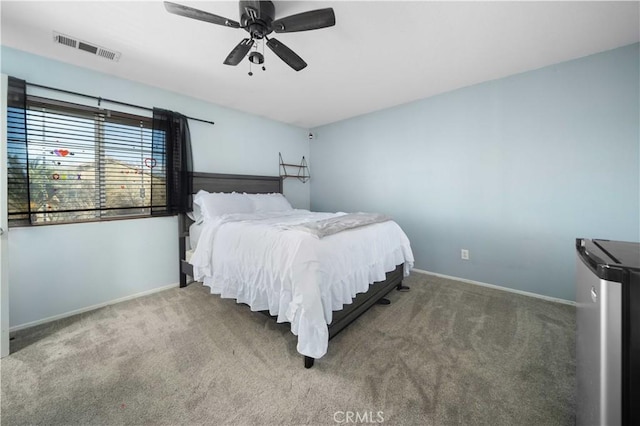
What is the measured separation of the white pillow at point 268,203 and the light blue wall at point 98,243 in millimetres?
598

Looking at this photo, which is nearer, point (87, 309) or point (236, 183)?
point (87, 309)

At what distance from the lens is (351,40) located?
206 cm

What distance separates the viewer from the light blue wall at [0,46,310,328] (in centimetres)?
214

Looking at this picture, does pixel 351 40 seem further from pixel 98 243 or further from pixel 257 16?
pixel 98 243

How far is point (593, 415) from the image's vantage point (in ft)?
2.46

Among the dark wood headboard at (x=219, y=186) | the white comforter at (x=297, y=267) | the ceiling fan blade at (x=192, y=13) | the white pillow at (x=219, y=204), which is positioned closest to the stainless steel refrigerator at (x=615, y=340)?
the white comforter at (x=297, y=267)

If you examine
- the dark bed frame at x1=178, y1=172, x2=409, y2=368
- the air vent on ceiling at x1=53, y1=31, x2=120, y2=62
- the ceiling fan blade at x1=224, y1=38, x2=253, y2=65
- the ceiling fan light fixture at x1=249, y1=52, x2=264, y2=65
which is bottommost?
the dark bed frame at x1=178, y1=172, x2=409, y2=368

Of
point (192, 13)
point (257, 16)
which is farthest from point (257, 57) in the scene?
point (192, 13)

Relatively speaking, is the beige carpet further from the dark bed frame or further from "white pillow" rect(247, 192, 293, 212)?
"white pillow" rect(247, 192, 293, 212)

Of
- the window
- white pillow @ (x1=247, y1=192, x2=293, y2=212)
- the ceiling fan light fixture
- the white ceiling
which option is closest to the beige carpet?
the window

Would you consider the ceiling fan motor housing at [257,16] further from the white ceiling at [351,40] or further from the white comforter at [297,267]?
the white comforter at [297,267]

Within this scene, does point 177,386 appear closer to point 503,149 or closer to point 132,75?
point 132,75

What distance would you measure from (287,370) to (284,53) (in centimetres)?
225

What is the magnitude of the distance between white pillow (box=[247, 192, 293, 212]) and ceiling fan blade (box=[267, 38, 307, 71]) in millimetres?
1998
